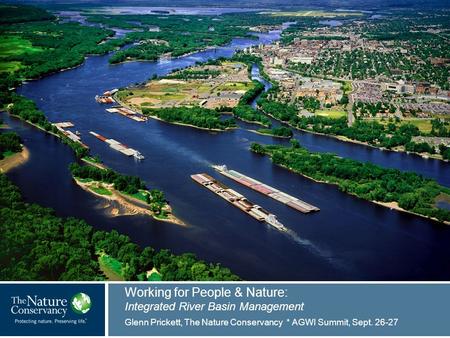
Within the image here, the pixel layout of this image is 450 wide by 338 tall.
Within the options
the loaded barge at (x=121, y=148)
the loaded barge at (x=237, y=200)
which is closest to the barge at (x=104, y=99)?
the loaded barge at (x=121, y=148)

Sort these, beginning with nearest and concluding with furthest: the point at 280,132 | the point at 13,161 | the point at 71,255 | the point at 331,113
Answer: the point at 71,255, the point at 13,161, the point at 280,132, the point at 331,113

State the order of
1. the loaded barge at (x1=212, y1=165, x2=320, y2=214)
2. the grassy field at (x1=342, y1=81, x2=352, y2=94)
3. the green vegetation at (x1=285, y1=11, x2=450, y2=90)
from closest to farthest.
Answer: the loaded barge at (x1=212, y1=165, x2=320, y2=214), the grassy field at (x1=342, y1=81, x2=352, y2=94), the green vegetation at (x1=285, y1=11, x2=450, y2=90)

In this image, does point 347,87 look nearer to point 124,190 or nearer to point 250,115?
point 250,115

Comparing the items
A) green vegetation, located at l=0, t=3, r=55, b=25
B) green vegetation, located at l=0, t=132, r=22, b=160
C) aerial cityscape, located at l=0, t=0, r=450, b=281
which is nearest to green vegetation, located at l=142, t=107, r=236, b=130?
aerial cityscape, located at l=0, t=0, r=450, b=281

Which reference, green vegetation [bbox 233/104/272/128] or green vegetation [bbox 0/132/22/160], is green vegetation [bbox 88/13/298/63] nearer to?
green vegetation [bbox 233/104/272/128]

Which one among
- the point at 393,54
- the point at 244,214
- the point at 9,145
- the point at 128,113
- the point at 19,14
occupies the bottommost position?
the point at 244,214

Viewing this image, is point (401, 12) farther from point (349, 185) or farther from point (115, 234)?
point (115, 234)

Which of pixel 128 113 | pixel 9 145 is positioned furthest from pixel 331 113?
pixel 9 145

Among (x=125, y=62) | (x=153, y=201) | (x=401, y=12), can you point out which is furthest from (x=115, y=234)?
(x=401, y=12)
